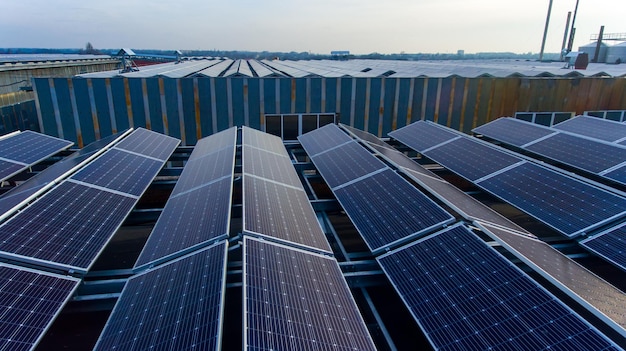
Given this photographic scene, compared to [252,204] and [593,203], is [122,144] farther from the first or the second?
[593,203]

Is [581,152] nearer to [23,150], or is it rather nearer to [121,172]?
[121,172]

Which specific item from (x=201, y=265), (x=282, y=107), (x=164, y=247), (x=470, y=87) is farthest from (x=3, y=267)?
(x=470, y=87)

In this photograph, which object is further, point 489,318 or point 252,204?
point 252,204

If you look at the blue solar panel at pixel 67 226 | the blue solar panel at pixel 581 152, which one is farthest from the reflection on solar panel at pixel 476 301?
Result: the blue solar panel at pixel 581 152

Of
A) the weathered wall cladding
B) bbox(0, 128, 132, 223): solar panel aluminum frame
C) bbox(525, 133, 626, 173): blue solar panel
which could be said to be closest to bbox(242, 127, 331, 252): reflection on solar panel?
bbox(0, 128, 132, 223): solar panel aluminum frame

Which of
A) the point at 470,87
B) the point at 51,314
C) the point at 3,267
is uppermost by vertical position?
the point at 470,87

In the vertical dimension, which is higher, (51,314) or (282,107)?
(282,107)
